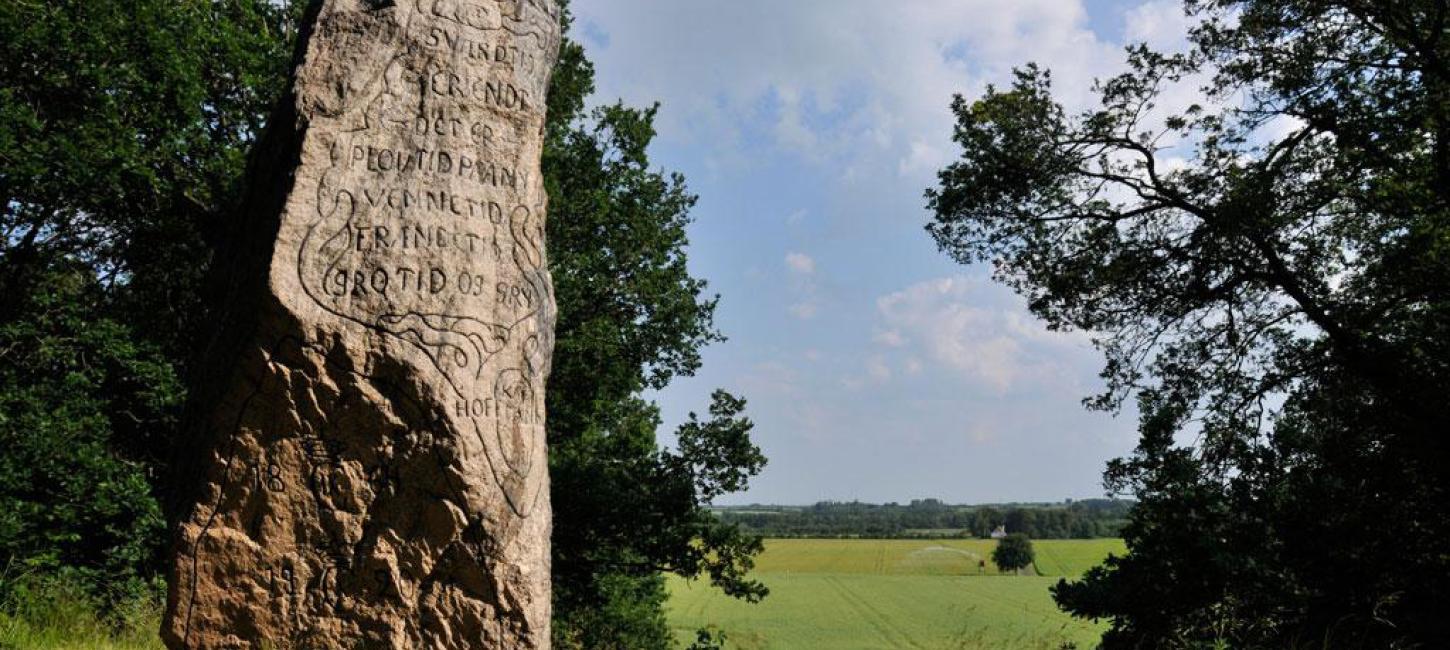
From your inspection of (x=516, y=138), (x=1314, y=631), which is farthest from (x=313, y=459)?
(x=1314, y=631)

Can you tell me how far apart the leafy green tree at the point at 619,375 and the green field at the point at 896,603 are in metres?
1.59

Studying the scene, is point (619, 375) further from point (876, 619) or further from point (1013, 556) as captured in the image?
point (1013, 556)

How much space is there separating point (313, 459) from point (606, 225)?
9649 millimetres

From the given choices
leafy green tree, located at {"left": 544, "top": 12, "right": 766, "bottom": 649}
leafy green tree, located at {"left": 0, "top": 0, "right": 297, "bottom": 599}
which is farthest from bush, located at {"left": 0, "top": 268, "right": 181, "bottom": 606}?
leafy green tree, located at {"left": 544, "top": 12, "right": 766, "bottom": 649}

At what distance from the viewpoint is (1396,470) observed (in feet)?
31.2

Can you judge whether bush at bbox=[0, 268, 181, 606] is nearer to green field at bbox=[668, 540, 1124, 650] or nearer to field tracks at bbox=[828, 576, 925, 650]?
green field at bbox=[668, 540, 1124, 650]

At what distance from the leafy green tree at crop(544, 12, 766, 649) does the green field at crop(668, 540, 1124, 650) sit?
5.20 ft

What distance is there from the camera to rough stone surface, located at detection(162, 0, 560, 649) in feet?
16.7

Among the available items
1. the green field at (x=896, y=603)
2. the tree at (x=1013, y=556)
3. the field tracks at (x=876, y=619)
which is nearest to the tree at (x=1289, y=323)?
the green field at (x=896, y=603)

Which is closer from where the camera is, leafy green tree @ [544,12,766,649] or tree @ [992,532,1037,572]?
leafy green tree @ [544,12,766,649]

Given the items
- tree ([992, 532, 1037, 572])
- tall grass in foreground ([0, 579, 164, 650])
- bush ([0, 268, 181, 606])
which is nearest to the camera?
tall grass in foreground ([0, 579, 164, 650])

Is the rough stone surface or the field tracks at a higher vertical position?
the rough stone surface

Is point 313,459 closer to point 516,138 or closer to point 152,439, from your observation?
point 516,138

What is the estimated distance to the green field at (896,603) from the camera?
61.5 feet
